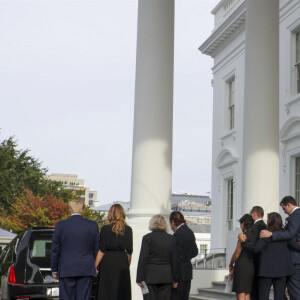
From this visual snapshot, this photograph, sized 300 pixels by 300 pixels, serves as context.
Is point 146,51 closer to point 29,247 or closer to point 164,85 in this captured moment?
point 164,85

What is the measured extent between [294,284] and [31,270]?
13.2ft

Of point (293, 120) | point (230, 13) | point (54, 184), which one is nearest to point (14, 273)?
point (293, 120)

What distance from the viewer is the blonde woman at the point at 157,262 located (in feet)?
35.6

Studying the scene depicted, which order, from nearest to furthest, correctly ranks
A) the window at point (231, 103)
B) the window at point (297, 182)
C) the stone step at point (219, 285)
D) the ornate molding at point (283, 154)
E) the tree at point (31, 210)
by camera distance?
the stone step at point (219, 285) → the window at point (297, 182) → the ornate molding at point (283, 154) → the window at point (231, 103) → the tree at point (31, 210)

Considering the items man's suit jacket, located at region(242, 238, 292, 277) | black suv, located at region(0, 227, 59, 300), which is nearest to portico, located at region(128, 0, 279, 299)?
black suv, located at region(0, 227, 59, 300)

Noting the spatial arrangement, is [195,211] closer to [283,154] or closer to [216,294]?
[283,154]

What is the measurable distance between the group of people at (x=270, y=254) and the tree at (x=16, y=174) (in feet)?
143

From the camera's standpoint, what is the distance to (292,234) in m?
10.7

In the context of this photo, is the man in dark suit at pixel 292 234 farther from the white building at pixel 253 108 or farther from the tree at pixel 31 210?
the tree at pixel 31 210

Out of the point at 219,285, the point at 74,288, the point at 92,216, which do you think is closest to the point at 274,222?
the point at 74,288

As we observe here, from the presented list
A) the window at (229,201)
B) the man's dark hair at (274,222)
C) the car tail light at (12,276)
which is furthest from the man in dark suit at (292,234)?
the window at (229,201)

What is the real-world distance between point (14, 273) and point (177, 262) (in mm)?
2688

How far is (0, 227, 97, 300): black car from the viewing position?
38.9ft

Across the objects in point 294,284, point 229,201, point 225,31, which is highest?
point 225,31
